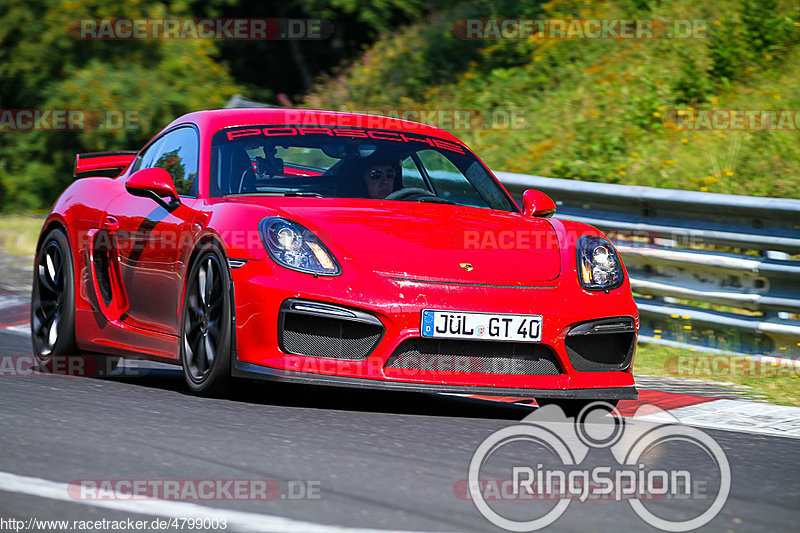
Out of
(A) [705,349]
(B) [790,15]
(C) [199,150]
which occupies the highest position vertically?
(B) [790,15]

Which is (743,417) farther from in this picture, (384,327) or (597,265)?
(384,327)

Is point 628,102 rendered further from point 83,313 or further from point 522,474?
point 522,474

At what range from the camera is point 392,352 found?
5.44m

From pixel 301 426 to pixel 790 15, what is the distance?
10568 millimetres

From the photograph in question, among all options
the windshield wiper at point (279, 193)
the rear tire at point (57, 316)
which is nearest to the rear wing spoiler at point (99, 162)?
the rear tire at point (57, 316)

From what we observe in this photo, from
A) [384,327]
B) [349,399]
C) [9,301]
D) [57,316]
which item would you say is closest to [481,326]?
[384,327]

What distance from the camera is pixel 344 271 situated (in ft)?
18.0

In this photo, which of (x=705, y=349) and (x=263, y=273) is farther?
(x=705, y=349)

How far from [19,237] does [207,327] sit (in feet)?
32.2

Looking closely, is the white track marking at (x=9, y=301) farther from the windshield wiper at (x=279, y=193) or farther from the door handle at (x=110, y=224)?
the windshield wiper at (x=279, y=193)

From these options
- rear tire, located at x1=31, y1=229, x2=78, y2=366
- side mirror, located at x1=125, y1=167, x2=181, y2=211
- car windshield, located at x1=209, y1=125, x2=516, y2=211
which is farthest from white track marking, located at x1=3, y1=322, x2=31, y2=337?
car windshield, located at x1=209, y1=125, x2=516, y2=211

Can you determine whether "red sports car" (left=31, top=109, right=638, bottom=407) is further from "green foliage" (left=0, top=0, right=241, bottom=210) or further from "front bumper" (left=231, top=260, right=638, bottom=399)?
"green foliage" (left=0, top=0, right=241, bottom=210)

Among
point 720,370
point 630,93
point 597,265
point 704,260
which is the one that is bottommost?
point 720,370

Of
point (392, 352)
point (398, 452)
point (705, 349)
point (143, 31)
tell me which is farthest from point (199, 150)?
point (143, 31)
